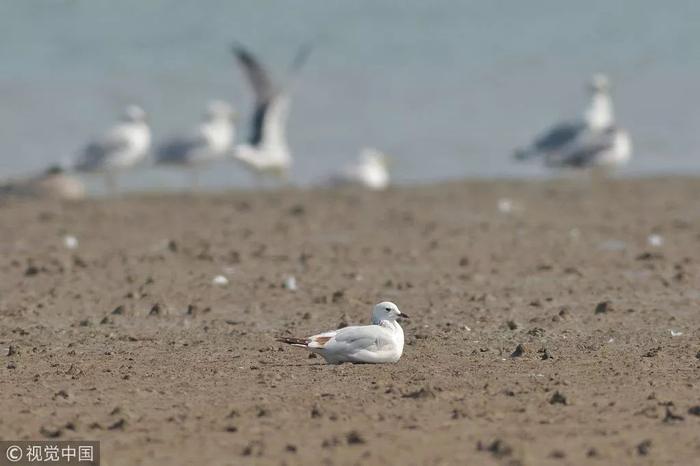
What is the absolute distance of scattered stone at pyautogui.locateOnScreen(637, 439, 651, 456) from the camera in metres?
5.16

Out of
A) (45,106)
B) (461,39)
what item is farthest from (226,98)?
(461,39)

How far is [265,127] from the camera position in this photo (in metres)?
17.7

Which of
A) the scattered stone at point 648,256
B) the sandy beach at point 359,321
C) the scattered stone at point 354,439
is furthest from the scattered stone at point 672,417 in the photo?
the scattered stone at point 648,256

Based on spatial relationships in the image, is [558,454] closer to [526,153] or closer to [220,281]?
[220,281]

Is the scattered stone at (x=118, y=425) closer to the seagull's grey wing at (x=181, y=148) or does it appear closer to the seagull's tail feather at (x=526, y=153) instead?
the seagull's tail feather at (x=526, y=153)

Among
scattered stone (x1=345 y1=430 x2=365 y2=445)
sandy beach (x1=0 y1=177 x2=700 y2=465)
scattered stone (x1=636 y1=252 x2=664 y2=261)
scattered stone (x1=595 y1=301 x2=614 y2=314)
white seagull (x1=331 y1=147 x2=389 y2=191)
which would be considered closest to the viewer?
scattered stone (x1=345 y1=430 x2=365 y2=445)

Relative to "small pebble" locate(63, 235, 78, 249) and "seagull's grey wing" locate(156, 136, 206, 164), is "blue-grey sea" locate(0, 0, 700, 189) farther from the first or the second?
"small pebble" locate(63, 235, 78, 249)

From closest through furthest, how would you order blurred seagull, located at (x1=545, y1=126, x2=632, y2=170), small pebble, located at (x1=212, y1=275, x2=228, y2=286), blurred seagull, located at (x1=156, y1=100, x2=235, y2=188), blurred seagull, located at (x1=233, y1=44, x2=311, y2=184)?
small pebble, located at (x1=212, y1=275, x2=228, y2=286) → blurred seagull, located at (x1=545, y1=126, x2=632, y2=170) → blurred seagull, located at (x1=233, y1=44, x2=311, y2=184) → blurred seagull, located at (x1=156, y1=100, x2=235, y2=188)

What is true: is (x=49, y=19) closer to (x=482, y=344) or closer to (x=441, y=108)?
(x=441, y=108)

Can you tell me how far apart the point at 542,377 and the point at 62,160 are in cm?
1154

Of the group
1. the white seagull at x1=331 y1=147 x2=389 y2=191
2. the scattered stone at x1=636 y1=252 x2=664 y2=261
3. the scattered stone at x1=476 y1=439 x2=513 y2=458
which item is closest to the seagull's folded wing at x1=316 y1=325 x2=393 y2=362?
the scattered stone at x1=476 y1=439 x2=513 y2=458

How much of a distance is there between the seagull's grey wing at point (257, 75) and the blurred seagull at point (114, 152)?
145 centimetres

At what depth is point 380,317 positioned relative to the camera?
23.0ft

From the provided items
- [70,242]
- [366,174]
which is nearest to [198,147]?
[366,174]
